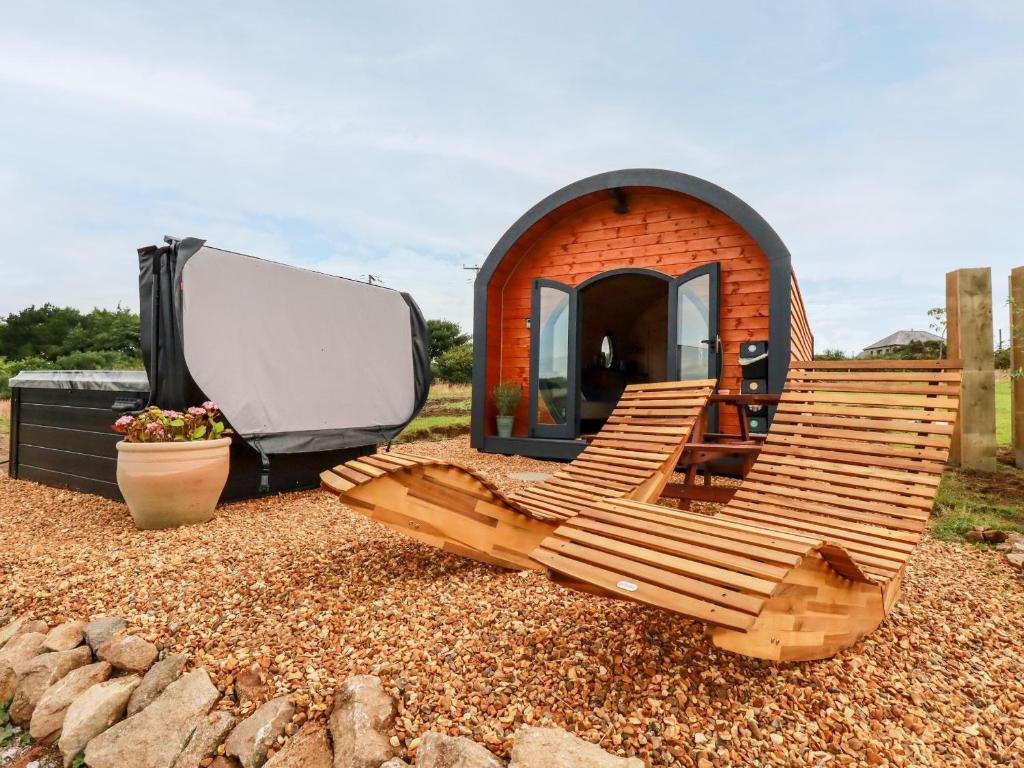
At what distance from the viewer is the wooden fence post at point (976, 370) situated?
17.4ft

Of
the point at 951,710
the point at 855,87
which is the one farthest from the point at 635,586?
the point at 855,87

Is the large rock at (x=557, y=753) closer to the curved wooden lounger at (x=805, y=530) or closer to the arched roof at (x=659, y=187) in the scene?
the curved wooden lounger at (x=805, y=530)

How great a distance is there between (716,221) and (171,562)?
5.64 meters

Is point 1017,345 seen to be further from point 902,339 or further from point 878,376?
point 902,339

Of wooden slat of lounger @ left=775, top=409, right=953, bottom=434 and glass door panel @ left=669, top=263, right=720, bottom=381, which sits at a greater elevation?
glass door panel @ left=669, top=263, right=720, bottom=381

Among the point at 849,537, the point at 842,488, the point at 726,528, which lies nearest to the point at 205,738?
the point at 726,528

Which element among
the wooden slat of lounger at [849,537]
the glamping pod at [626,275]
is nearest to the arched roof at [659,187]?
the glamping pod at [626,275]

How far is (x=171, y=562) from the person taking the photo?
9.22 feet

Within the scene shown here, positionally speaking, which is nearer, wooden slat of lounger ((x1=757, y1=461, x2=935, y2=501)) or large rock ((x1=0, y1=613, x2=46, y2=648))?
large rock ((x1=0, y1=613, x2=46, y2=648))

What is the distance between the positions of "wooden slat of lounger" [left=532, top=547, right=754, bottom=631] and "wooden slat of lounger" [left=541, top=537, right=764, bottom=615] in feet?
0.04

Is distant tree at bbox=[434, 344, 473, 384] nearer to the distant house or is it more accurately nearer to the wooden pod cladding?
the wooden pod cladding

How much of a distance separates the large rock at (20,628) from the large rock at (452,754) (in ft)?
6.50

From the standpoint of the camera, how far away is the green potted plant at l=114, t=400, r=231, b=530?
339cm

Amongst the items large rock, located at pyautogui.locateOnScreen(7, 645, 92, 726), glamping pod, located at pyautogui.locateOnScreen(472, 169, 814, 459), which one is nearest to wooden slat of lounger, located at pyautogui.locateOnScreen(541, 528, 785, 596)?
large rock, located at pyautogui.locateOnScreen(7, 645, 92, 726)
